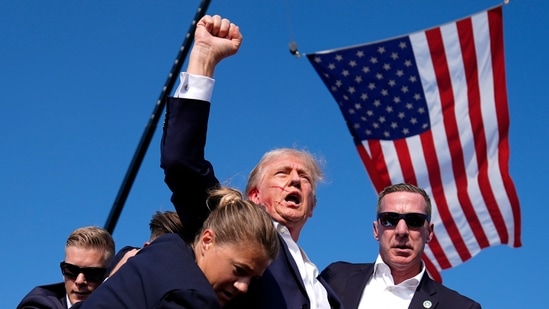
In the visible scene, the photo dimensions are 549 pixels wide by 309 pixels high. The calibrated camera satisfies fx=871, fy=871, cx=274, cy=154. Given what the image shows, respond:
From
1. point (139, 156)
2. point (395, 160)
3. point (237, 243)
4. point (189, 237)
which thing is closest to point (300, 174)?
point (189, 237)

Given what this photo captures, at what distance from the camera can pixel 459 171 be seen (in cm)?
1009

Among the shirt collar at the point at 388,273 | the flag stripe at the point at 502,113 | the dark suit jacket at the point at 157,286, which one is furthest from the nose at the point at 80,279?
the flag stripe at the point at 502,113

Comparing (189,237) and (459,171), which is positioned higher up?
(459,171)

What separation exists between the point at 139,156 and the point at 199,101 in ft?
17.4

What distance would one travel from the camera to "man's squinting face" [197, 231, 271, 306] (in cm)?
307

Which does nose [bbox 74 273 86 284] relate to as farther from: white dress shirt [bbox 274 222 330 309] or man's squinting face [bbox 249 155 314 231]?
white dress shirt [bbox 274 222 330 309]

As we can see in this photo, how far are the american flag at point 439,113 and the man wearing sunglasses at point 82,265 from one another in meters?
5.23

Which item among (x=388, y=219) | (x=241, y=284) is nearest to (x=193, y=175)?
(x=241, y=284)

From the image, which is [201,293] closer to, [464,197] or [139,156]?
[139,156]

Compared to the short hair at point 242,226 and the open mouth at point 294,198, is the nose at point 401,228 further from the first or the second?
the short hair at point 242,226

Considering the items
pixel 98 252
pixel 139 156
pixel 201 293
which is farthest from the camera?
pixel 139 156

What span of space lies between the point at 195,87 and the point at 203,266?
27.1 inches

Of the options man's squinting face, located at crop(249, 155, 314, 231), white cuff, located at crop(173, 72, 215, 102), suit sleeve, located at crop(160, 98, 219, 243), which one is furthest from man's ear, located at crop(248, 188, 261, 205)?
white cuff, located at crop(173, 72, 215, 102)

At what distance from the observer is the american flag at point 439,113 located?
32.9 ft
